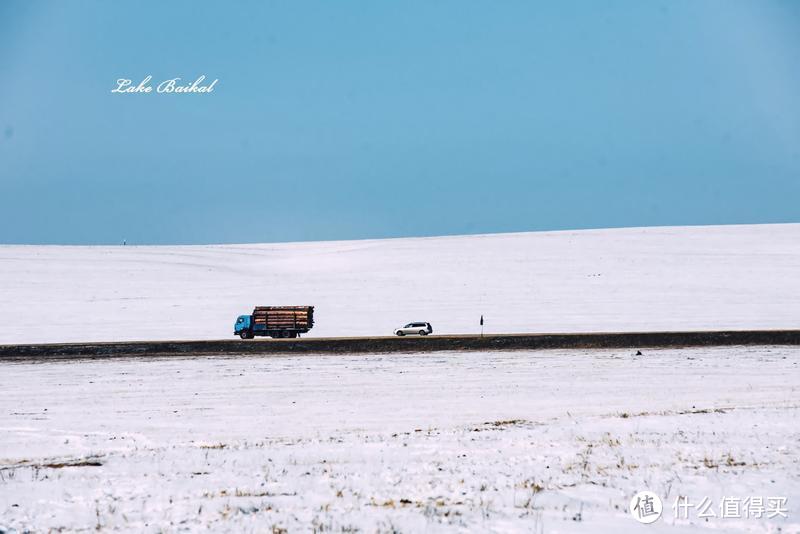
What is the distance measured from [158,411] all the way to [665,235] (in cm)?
7413

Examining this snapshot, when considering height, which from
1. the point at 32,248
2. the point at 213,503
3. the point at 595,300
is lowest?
the point at 213,503

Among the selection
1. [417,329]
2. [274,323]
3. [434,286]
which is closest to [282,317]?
[274,323]

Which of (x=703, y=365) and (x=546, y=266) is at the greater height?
(x=546, y=266)

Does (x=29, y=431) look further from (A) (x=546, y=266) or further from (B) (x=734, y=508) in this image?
(A) (x=546, y=266)

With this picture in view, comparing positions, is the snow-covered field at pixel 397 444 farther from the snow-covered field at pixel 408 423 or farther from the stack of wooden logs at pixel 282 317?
the stack of wooden logs at pixel 282 317

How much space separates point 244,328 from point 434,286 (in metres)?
21.3

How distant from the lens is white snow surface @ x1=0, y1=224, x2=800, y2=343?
1759 inches

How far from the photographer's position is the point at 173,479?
40.2 ft

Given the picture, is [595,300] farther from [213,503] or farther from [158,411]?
[213,503]

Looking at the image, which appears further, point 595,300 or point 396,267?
point 396,267

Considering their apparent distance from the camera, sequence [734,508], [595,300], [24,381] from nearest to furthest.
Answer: [734,508], [24,381], [595,300]

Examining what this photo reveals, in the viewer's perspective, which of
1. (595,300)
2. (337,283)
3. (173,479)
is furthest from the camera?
(337,283)

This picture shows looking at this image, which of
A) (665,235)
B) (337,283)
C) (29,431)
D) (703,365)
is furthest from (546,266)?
(29,431)

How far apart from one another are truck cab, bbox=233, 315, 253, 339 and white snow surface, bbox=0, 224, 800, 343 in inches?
65.4
